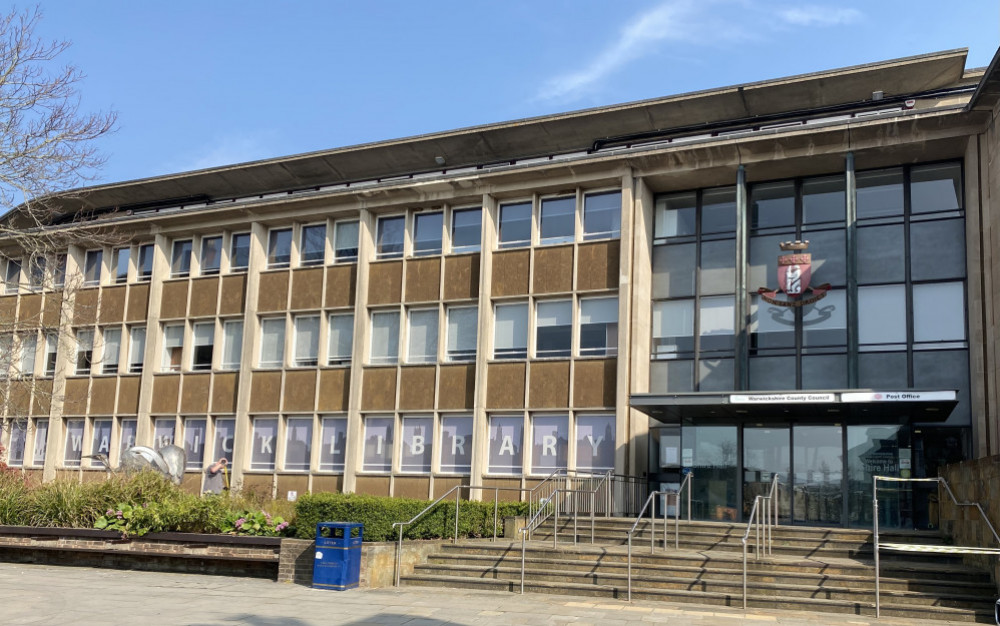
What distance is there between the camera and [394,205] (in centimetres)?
2628

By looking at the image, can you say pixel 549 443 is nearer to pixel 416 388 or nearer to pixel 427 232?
pixel 416 388

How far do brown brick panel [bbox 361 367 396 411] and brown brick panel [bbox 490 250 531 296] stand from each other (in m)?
3.67

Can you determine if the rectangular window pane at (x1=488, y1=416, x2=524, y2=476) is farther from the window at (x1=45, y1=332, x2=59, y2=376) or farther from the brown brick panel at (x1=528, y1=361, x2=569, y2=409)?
the window at (x1=45, y1=332, x2=59, y2=376)

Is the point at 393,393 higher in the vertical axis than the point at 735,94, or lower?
lower

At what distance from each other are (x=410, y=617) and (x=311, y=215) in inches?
650

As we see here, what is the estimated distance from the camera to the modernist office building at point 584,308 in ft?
67.1

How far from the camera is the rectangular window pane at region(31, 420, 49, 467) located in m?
30.0

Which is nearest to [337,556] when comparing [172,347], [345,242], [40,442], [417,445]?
[417,445]

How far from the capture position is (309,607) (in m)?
13.9

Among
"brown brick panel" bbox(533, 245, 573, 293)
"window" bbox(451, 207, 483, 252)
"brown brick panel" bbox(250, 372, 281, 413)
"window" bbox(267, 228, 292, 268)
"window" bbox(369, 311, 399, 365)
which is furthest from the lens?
"window" bbox(267, 228, 292, 268)

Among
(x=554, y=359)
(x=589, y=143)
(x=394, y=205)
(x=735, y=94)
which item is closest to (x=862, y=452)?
(x=554, y=359)

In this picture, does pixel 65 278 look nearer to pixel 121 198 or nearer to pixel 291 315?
pixel 121 198

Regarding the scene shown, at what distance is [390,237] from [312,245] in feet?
8.70

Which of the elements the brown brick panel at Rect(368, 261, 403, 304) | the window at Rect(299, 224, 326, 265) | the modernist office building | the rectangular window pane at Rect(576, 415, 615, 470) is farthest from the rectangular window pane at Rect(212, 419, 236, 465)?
the rectangular window pane at Rect(576, 415, 615, 470)
